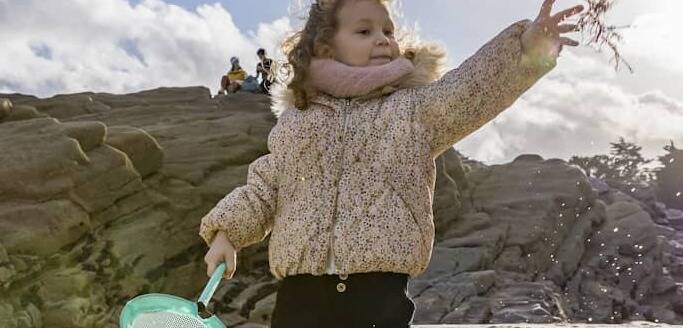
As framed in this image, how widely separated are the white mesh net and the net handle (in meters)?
0.14

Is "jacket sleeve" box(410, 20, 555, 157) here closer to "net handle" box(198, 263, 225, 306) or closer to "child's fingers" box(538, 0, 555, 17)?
"child's fingers" box(538, 0, 555, 17)

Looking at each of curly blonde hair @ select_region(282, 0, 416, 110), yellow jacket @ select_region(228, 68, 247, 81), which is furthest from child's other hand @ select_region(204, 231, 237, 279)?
yellow jacket @ select_region(228, 68, 247, 81)

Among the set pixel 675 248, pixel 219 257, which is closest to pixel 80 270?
pixel 219 257

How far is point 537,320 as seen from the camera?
1359 cm

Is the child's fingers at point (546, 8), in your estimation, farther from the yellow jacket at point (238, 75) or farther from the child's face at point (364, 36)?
the yellow jacket at point (238, 75)

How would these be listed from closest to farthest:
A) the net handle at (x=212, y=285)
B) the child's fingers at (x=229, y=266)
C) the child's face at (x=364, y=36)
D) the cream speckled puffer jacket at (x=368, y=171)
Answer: the net handle at (x=212, y=285)
the cream speckled puffer jacket at (x=368, y=171)
the child's fingers at (x=229, y=266)
the child's face at (x=364, y=36)

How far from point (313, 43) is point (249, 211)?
66 cm

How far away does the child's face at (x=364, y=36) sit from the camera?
2777 mm

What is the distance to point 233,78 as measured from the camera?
868 inches

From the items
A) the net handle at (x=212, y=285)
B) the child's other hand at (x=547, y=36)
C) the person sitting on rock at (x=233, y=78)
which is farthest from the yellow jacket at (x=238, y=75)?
the child's other hand at (x=547, y=36)

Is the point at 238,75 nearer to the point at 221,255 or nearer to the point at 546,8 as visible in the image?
the point at 221,255

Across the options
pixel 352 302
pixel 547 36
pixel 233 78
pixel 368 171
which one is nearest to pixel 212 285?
pixel 352 302

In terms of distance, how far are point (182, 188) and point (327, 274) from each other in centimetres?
1294

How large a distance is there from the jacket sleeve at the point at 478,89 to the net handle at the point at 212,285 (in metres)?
0.79
